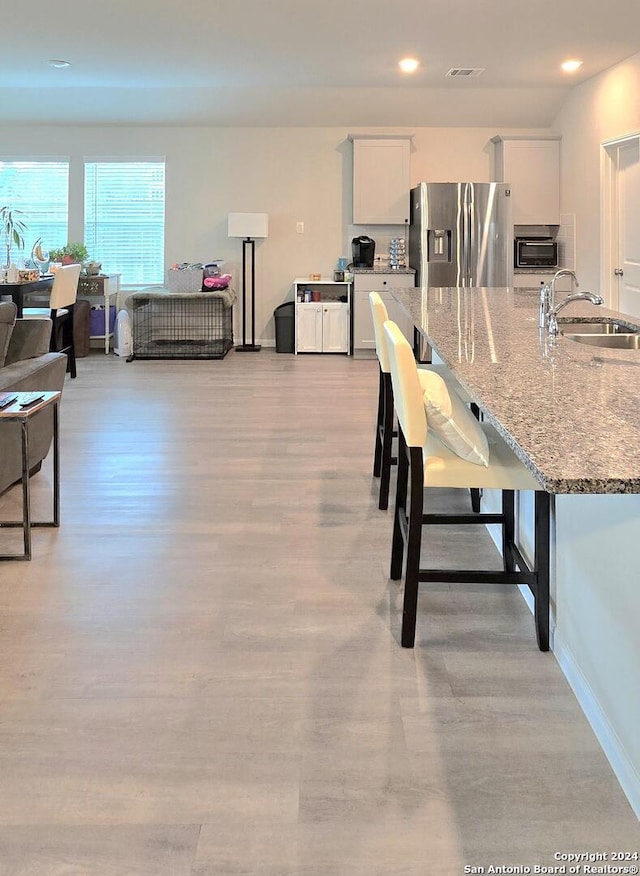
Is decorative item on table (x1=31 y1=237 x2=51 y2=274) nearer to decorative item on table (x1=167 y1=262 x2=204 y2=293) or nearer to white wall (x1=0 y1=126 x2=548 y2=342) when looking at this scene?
decorative item on table (x1=167 y1=262 x2=204 y2=293)

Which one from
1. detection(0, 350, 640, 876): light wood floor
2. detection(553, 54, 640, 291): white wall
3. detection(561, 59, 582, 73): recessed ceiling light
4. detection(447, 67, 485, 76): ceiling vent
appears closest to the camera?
detection(0, 350, 640, 876): light wood floor

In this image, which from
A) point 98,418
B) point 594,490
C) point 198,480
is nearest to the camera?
point 594,490

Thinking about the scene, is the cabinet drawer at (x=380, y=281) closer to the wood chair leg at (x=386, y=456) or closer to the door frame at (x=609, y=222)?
the door frame at (x=609, y=222)

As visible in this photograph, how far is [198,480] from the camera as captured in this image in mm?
4188

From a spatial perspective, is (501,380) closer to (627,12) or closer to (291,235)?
(627,12)

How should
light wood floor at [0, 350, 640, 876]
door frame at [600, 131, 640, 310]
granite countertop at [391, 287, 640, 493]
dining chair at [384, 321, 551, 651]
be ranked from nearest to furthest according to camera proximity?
granite countertop at [391, 287, 640, 493] → light wood floor at [0, 350, 640, 876] → dining chair at [384, 321, 551, 651] → door frame at [600, 131, 640, 310]

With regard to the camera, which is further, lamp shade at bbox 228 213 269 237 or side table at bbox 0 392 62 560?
lamp shade at bbox 228 213 269 237

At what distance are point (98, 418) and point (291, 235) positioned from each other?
4575mm

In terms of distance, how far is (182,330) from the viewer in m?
9.13

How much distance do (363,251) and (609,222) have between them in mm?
2601

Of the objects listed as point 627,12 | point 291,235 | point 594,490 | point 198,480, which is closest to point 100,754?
point 594,490

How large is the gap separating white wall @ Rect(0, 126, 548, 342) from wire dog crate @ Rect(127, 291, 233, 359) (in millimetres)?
874

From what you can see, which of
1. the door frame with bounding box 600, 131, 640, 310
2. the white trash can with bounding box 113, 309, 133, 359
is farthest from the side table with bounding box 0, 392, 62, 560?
the door frame with bounding box 600, 131, 640, 310

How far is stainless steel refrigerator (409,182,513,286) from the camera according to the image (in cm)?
852
